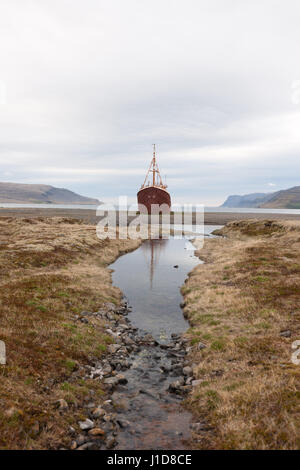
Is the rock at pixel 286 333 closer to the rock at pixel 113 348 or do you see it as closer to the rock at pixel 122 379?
the rock at pixel 122 379

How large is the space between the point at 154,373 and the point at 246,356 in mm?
4913

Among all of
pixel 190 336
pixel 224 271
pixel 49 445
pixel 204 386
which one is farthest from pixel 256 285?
pixel 49 445

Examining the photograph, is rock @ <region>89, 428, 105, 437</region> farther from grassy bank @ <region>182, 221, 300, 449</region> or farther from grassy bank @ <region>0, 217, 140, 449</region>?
grassy bank @ <region>182, 221, 300, 449</region>

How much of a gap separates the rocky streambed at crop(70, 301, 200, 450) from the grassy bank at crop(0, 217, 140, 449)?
2.21 ft

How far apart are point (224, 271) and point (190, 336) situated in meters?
16.2

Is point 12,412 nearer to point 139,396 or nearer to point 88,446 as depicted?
point 88,446

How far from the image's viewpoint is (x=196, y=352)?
1667 centimetres

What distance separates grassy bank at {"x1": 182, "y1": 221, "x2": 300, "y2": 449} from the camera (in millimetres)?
9672

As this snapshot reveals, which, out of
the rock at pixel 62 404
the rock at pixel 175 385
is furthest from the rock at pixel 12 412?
the rock at pixel 175 385

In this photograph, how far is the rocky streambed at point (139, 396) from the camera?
10.3m

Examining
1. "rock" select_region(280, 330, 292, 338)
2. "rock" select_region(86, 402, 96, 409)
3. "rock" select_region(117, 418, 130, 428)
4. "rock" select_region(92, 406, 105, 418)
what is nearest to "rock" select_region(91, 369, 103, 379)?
"rock" select_region(86, 402, 96, 409)

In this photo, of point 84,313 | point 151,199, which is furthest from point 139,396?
point 151,199

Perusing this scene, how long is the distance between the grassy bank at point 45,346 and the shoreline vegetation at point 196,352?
43 millimetres
